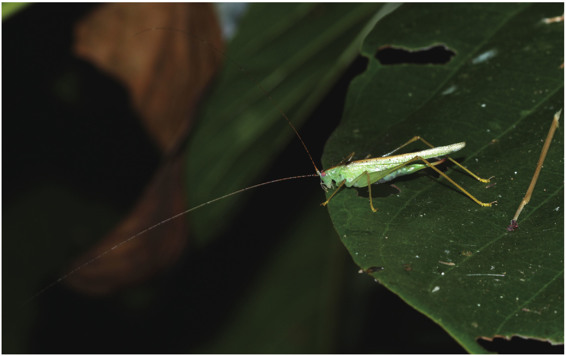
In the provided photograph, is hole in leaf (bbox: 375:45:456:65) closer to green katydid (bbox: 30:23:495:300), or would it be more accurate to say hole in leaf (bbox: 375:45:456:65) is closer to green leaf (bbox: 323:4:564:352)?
green leaf (bbox: 323:4:564:352)

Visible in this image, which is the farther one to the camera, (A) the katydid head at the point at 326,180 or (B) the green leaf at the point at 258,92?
(B) the green leaf at the point at 258,92

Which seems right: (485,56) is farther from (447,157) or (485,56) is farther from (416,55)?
(447,157)

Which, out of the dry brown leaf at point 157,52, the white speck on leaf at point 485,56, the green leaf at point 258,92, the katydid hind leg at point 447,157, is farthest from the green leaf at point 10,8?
the white speck on leaf at point 485,56

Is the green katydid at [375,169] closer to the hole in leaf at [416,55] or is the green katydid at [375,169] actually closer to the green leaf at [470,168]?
the green leaf at [470,168]

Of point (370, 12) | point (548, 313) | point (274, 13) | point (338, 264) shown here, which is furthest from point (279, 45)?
point (548, 313)

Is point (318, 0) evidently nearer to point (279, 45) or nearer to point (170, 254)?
point (279, 45)

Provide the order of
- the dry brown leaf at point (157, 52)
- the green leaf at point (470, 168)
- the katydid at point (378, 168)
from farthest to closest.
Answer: the dry brown leaf at point (157, 52), the katydid at point (378, 168), the green leaf at point (470, 168)

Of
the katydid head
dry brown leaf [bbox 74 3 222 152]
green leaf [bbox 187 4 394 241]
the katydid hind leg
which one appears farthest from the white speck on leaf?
dry brown leaf [bbox 74 3 222 152]
